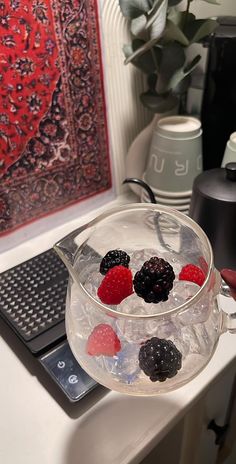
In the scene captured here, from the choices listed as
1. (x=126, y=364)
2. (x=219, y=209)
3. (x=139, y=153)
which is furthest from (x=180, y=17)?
(x=126, y=364)

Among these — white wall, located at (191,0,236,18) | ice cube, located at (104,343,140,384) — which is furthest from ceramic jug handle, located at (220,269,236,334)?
white wall, located at (191,0,236,18)

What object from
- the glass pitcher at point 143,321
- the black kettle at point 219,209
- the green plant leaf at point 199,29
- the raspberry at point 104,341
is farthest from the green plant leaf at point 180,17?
the raspberry at point 104,341

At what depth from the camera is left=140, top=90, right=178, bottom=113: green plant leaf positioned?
81 cm

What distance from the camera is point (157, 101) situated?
0.81 meters

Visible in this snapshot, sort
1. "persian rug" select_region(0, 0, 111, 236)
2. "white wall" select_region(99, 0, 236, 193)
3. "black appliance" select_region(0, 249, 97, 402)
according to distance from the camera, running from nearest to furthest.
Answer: "black appliance" select_region(0, 249, 97, 402) → "persian rug" select_region(0, 0, 111, 236) → "white wall" select_region(99, 0, 236, 193)

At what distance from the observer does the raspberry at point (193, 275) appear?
458mm

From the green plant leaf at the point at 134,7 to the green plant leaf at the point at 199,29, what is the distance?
0.09 metres

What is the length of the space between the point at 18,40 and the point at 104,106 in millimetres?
211

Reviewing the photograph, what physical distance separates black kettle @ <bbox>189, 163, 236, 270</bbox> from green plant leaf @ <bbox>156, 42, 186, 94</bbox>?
22 cm

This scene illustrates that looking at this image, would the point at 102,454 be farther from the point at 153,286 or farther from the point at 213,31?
the point at 213,31

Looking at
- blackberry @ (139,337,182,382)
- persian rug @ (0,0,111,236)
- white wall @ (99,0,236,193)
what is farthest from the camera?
white wall @ (99,0,236,193)

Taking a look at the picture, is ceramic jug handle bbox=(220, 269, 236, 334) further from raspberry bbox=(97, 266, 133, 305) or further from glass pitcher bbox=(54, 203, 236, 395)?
raspberry bbox=(97, 266, 133, 305)

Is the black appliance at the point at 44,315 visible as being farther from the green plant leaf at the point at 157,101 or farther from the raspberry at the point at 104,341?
the green plant leaf at the point at 157,101

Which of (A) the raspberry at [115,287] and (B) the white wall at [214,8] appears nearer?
(A) the raspberry at [115,287]
